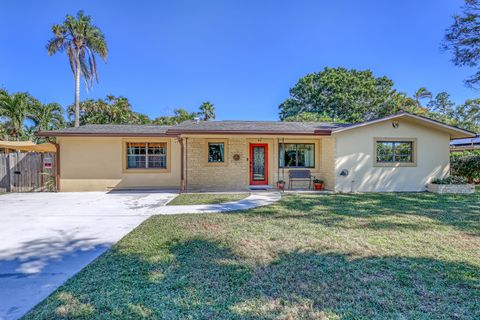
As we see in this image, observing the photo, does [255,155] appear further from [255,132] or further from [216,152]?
[255,132]

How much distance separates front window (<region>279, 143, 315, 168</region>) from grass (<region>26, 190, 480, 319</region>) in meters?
6.56

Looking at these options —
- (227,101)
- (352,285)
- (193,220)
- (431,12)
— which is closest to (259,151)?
(193,220)

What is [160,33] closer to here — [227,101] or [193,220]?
[193,220]

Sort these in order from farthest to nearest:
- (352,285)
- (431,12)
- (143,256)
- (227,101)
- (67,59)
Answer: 1. (227,101)
2. (67,59)
3. (431,12)
4. (143,256)
5. (352,285)

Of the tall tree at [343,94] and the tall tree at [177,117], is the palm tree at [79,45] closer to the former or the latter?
the tall tree at [177,117]

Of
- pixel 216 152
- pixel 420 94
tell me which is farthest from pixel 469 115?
pixel 216 152

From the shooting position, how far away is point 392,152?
11.4 metres

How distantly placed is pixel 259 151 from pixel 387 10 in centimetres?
938

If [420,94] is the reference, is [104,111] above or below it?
below

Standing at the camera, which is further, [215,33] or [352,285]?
[215,33]

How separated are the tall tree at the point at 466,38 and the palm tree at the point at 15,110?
2690cm

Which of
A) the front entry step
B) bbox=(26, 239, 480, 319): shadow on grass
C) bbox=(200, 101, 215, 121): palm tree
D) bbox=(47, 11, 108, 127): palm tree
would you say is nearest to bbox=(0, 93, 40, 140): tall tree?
bbox=(47, 11, 108, 127): palm tree

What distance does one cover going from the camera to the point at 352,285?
3.04 meters

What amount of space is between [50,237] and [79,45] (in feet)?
63.4
